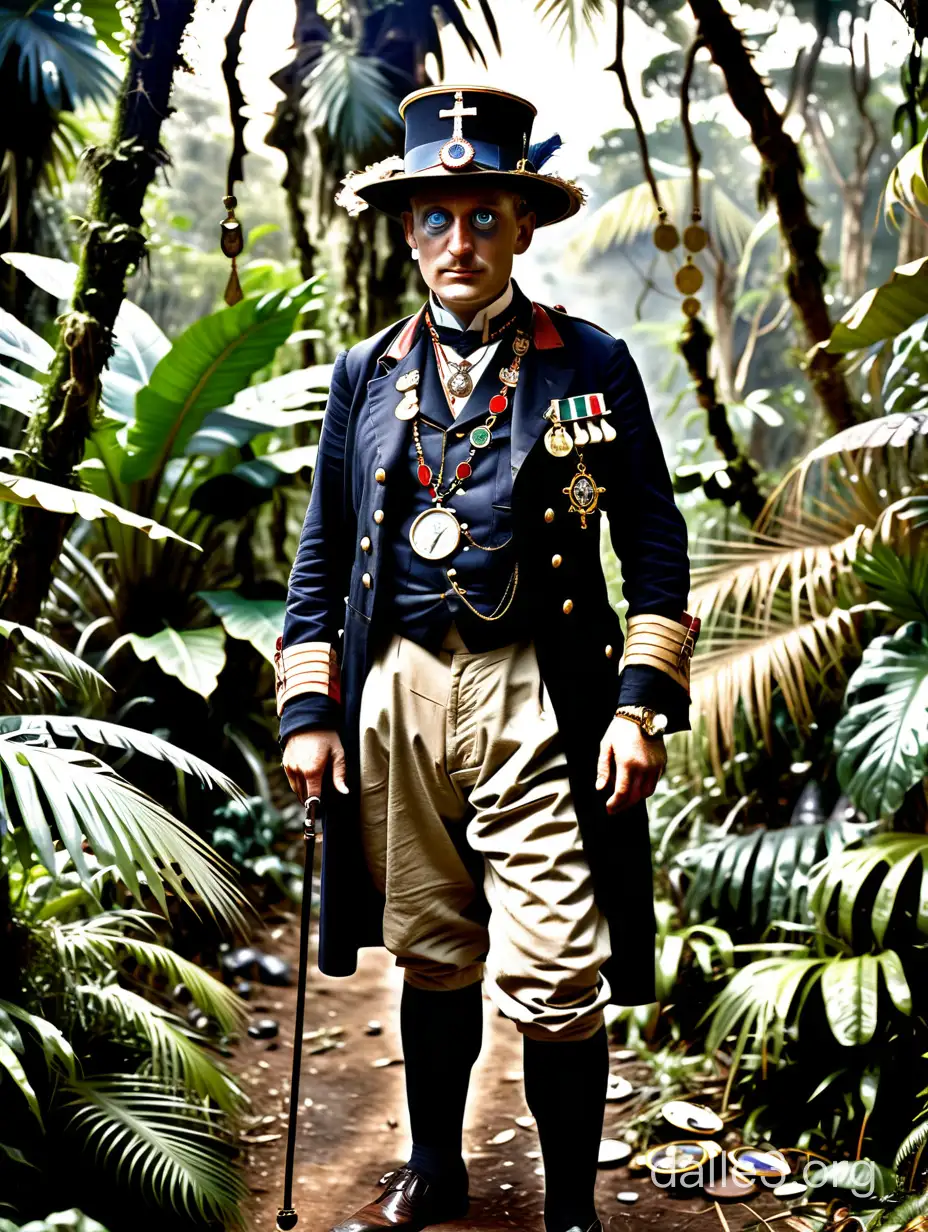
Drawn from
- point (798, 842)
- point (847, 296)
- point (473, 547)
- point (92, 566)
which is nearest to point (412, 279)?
point (92, 566)

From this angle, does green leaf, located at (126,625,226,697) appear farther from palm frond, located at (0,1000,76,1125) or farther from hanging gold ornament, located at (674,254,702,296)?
hanging gold ornament, located at (674,254,702,296)

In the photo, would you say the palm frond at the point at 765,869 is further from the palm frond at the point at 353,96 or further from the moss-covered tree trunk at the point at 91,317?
the palm frond at the point at 353,96

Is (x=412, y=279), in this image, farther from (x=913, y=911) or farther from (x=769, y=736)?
(x=913, y=911)

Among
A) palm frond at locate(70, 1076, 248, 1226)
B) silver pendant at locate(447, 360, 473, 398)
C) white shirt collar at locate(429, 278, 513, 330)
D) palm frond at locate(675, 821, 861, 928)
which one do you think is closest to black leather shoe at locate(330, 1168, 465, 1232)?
palm frond at locate(70, 1076, 248, 1226)

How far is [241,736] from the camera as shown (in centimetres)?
407

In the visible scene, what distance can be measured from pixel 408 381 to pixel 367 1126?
1.76 metres

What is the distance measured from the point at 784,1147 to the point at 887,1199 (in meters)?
0.53

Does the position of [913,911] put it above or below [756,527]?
below

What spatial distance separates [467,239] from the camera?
2066mm

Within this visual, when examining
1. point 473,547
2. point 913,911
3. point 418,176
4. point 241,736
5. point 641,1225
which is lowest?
point 641,1225

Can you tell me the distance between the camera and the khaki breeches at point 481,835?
2.02 m

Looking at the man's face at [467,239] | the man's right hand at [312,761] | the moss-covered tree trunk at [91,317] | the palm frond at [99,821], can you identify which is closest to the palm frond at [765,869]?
the man's right hand at [312,761]

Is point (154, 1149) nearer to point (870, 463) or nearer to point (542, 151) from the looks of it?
point (542, 151)

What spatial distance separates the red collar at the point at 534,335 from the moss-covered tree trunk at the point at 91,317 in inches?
25.8
